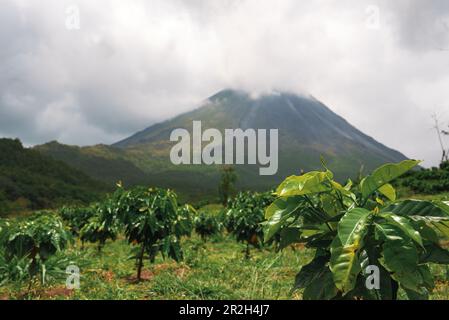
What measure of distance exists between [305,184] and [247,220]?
1323 centimetres

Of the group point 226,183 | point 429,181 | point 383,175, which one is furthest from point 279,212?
point 226,183

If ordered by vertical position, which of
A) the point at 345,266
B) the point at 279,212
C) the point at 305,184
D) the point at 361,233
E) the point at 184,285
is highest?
the point at 305,184

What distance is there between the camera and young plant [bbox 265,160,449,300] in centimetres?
258

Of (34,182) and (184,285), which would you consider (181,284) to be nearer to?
(184,285)

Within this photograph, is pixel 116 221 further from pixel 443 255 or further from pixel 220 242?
pixel 220 242

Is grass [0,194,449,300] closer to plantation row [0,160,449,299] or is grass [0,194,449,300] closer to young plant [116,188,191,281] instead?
young plant [116,188,191,281]

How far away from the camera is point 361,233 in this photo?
8.37ft

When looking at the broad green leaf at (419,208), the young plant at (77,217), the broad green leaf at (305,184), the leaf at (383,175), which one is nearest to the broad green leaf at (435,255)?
the broad green leaf at (419,208)

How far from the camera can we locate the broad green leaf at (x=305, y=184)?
2.78 metres

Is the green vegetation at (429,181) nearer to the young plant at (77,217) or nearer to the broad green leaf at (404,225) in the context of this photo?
the young plant at (77,217)

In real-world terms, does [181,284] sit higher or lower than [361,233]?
lower

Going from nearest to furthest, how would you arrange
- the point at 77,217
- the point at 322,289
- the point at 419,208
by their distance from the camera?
the point at 419,208 < the point at 322,289 < the point at 77,217

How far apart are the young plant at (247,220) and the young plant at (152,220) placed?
185 inches
